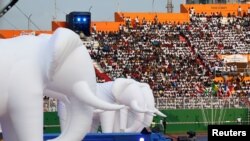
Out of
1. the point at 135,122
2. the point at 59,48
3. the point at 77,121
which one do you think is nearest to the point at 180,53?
the point at 135,122

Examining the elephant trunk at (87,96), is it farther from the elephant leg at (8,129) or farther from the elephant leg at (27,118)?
the elephant leg at (8,129)

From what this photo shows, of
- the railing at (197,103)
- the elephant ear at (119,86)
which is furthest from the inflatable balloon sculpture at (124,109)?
the railing at (197,103)

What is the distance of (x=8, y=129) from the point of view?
981 cm

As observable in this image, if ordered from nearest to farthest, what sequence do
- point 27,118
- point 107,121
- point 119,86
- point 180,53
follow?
point 27,118 < point 107,121 < point 119,86 < point 180,53

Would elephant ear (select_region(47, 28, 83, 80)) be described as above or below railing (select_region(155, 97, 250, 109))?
above

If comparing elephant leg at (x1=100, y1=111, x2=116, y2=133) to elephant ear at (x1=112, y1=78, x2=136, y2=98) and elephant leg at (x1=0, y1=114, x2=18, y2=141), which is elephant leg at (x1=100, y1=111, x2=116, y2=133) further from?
elephant leg at (x1=0, y1=114, x2=18, y2=141)

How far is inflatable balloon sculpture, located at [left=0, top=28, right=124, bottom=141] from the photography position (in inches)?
375

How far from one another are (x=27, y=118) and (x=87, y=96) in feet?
2.54

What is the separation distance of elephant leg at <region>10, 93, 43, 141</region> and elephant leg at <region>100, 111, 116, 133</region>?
936 centimetres

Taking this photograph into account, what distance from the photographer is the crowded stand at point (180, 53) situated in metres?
42.8

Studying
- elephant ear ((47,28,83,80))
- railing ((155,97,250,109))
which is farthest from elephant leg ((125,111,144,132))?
railing ((155,97,250,109))

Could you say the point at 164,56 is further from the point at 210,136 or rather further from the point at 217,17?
the point at 210,136

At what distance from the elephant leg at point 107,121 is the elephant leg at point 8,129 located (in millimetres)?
9055

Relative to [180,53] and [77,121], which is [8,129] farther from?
[180,53]
